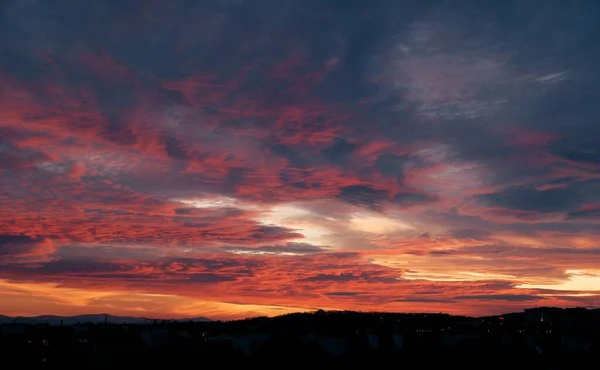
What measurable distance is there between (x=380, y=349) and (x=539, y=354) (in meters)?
23.9

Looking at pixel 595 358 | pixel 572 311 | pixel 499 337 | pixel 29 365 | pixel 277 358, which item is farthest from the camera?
pixel 572 311

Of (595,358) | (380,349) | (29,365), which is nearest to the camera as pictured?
(29,365)

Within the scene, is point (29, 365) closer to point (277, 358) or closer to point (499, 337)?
point (277, 358)

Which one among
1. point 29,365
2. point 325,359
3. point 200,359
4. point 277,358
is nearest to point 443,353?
point 325,359

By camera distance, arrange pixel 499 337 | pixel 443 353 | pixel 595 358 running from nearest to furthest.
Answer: pixel 595 358
pixel 443 353
pixel 499 337

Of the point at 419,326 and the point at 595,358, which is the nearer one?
the point at 595,358

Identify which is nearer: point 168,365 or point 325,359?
point 168,365

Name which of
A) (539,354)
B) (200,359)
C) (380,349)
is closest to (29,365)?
(200,359)

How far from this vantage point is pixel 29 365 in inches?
2795

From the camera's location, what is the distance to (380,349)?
96250 millimetres

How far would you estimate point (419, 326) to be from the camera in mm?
174625

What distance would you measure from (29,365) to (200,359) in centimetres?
2051

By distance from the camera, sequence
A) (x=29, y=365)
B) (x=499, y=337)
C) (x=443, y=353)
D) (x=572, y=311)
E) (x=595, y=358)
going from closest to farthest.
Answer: (x=29, y=365)
(x=595, y=358)
(x=443, y=353)
(x=499, y=337)
(x=572, y=311)

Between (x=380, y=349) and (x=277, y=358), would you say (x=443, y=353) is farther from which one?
(x=277, y=358)
